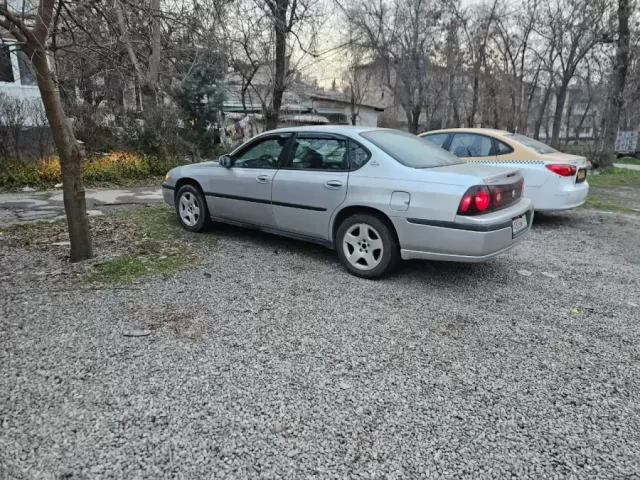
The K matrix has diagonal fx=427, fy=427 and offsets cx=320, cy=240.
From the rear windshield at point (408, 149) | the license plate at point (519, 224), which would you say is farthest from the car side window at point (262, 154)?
the license plate at point (519, 224)

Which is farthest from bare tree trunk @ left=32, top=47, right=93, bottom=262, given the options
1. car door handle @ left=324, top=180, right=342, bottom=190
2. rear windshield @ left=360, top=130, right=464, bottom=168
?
rear windshield @ left=360, top=130, right=464, bottom=168

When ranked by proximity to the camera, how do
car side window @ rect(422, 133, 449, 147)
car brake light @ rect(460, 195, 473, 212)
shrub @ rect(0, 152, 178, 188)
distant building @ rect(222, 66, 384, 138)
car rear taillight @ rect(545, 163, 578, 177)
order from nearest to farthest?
car brake light @ rect(460, 195, 473, 212)
car rear taillight @ rect(545, 163, 578, 177)
car side window @ rect(422, 133, 449, 147)
shrub @ rect(0, 152, 178, 188)
distant building @ rect(222, 66, 384, 138)

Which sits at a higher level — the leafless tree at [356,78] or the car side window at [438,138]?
the leafless tree at [356,78]

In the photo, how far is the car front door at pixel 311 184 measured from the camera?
4.30 metres

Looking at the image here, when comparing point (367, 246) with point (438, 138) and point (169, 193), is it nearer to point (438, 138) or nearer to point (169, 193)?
point (169, 193)

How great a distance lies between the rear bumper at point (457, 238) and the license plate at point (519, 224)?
5 cm

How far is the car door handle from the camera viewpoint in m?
4.23

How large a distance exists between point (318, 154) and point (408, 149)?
936 mm

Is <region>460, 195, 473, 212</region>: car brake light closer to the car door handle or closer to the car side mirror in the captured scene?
the car door handle

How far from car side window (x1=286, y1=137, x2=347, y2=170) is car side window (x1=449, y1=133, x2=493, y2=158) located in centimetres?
340

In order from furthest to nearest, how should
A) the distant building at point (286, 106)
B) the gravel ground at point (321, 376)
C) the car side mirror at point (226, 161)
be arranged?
the distant building at point (286, 106) → the car side mirror at point (226, 161) → the gravel ground at point (321, 376)

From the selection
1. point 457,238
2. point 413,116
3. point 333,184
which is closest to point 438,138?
point 333,184

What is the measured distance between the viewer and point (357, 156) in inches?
167

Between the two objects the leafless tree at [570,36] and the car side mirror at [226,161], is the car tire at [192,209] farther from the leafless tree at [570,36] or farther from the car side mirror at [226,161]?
the leafless tree at [570,36]
